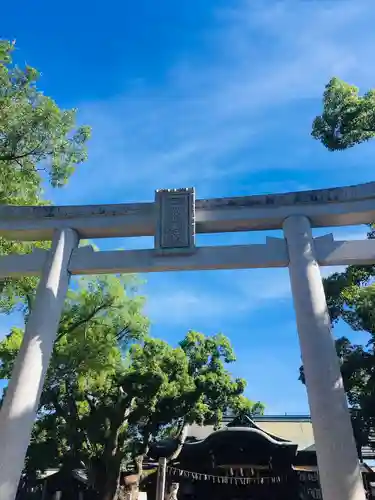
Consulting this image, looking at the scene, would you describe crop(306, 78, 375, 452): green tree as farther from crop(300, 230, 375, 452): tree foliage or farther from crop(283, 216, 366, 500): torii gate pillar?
crop(283, 216, 366, 500): torii gate pillar

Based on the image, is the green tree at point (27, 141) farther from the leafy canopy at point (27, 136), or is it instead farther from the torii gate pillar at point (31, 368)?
the torii gate pillar at point (31, 368)

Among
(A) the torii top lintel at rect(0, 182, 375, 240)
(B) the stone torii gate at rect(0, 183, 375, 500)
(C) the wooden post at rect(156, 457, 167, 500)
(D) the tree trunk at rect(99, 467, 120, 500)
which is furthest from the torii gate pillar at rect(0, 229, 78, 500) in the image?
(D) the tree trunk at rect(99, 467, 120, 500)

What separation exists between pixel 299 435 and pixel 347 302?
1295 cm

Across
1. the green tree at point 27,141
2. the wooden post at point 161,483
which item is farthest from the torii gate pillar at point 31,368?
the wooden post at point 161,483

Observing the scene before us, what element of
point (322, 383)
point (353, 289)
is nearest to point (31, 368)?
point (322, 383)

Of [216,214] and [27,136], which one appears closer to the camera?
[216,214]

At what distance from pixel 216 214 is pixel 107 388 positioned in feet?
31.4

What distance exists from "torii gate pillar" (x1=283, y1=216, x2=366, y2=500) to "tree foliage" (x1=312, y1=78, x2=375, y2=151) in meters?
3.48

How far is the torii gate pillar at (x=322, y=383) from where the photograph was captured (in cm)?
423

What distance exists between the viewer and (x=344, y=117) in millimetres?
8172

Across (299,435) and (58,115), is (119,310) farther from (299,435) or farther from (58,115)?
(299,435)

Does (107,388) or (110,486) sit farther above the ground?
(107,388)

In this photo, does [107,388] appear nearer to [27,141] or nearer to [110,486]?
[110,486]

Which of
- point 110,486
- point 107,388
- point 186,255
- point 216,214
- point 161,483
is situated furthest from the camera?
point 107,388
